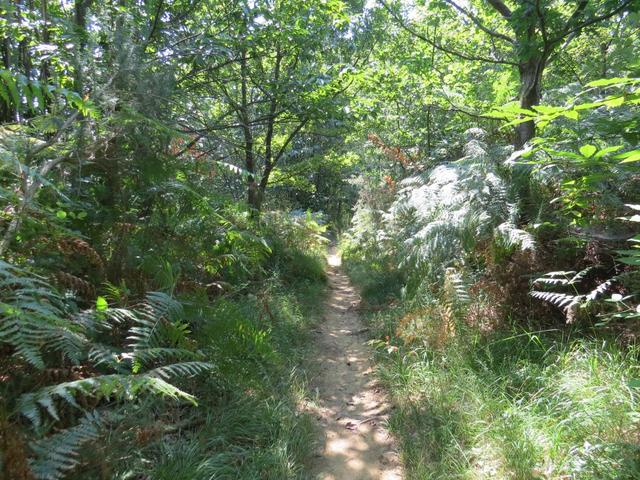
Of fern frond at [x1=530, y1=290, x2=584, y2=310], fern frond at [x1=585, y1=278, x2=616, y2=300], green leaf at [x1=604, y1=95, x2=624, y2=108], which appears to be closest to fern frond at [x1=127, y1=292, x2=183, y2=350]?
green leaf at [x1=604, y1=95, x2=624, y2=108]

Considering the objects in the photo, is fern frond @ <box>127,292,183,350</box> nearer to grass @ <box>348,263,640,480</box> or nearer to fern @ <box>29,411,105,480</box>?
fern @ <box>29,411,105,480</box>

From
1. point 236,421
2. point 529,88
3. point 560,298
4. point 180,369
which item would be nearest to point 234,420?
point 236,421

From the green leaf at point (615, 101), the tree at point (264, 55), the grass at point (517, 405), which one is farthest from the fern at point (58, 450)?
the tree at point (264, 55)

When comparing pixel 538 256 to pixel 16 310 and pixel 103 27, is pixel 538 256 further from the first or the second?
pixel 103 27

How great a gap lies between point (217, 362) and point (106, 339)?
0.84 meters

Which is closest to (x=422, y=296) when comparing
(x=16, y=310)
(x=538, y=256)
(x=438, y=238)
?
(x=438, y=238)

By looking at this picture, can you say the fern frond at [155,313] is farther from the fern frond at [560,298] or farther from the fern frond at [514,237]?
the fern frond at [514,237]

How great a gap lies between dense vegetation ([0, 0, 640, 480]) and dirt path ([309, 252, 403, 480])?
0.58 ft

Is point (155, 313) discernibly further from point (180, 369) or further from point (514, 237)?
point (514, 237)

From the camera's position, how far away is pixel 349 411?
3775 mm

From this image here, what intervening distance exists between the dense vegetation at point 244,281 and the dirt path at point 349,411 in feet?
0.58

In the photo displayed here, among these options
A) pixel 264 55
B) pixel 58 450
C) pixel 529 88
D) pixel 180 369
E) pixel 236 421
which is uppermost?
pixel 264 55

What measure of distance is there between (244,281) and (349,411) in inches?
109

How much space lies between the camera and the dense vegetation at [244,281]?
6.97 feet
